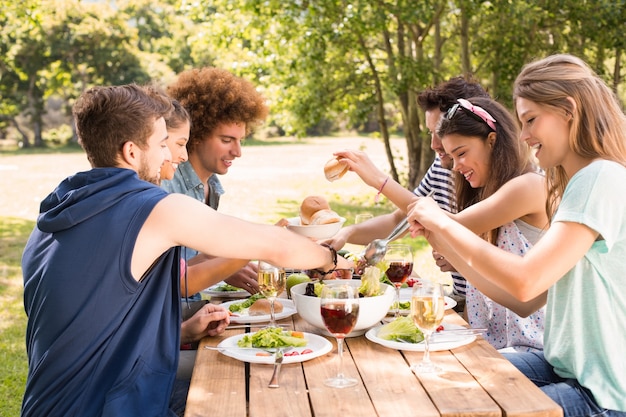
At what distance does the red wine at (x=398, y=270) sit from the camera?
3.18m

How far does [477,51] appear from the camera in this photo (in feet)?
39.5

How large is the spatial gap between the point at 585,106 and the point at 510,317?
1120 mm

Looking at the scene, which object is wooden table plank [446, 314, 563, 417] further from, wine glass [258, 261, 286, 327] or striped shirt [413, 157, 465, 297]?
striped shirt [413, 157, 465, 297]

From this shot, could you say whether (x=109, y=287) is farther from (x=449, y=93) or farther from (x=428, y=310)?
(x=449, y=93)

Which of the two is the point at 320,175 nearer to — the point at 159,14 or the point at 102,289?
the point at 102,289

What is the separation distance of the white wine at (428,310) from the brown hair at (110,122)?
1.08 metres

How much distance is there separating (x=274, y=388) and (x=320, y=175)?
17287mm

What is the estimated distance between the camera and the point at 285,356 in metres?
2.55

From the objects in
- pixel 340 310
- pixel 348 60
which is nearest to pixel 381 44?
pixel 348 60

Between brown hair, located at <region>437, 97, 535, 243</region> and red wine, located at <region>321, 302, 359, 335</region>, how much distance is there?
1.48 meters

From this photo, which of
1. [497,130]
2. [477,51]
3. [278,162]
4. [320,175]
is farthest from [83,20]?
[497,130]

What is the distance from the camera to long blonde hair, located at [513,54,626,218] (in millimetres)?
2639

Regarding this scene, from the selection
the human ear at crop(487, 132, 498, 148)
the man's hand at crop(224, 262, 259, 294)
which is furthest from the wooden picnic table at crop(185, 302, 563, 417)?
the human ear at crop(487, 132, 498, 148)

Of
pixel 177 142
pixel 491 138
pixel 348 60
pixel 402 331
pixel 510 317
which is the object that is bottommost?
pixel 510 317
